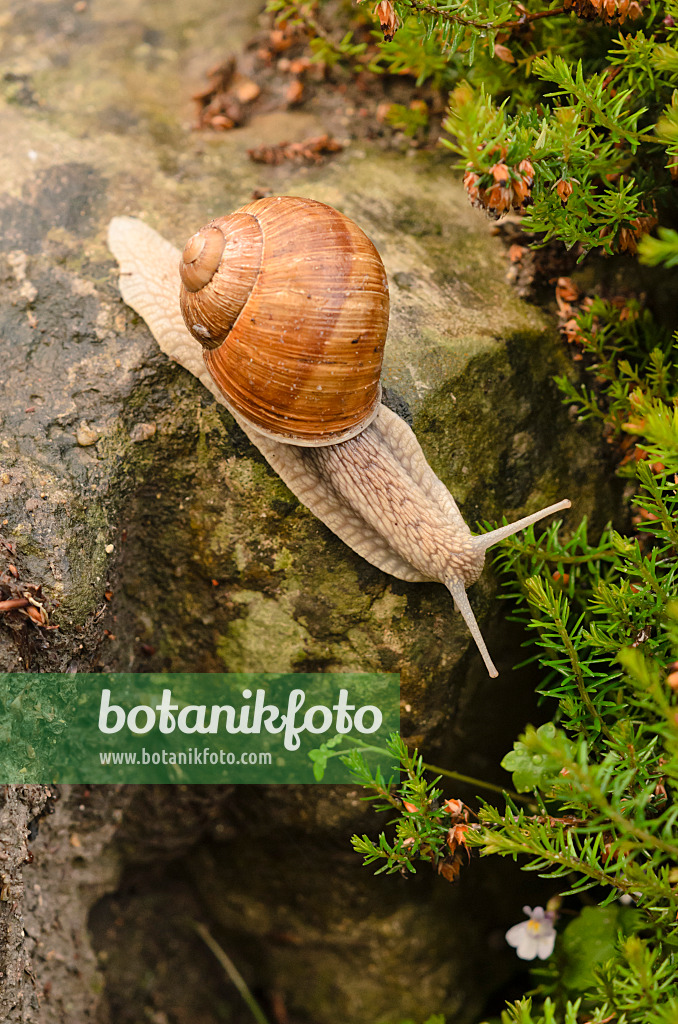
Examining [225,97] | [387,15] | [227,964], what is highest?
[387,15]

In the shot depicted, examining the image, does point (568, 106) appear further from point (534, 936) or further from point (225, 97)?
point (534, 936)

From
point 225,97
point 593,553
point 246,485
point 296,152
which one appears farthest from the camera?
point 225,97

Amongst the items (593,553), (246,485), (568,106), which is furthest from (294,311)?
(593,553)

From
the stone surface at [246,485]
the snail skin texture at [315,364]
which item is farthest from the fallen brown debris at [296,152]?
the snail skin texture at [315,364]

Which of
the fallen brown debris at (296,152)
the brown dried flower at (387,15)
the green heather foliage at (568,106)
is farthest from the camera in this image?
the fallen brown debris at (296,152)

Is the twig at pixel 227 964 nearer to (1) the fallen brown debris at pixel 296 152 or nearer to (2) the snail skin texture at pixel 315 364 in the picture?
(2) the snail skin texture at pixel 315 364

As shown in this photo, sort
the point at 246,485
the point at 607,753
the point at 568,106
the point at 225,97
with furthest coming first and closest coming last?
the point at 225,97 → the point at 246,485 → the point at 568,106 → the point at 607,753

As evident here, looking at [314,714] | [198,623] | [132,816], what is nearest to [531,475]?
[314,714]

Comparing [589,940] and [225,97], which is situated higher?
[225,97]
